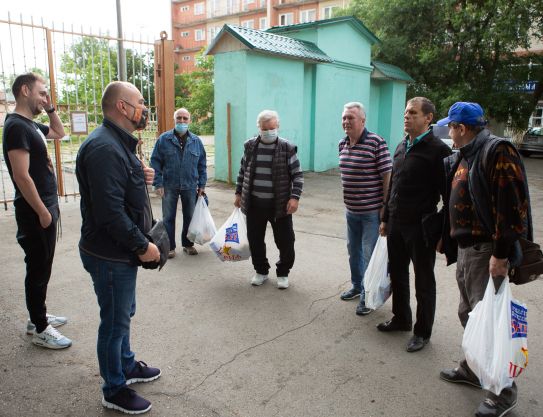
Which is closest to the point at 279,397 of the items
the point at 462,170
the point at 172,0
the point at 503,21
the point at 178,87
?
the point at 462,170

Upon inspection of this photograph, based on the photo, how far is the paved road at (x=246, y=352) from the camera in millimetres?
2766

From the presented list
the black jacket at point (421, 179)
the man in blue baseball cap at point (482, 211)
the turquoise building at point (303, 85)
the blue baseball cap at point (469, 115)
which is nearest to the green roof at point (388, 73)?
the turquoise building at point (303, 85)

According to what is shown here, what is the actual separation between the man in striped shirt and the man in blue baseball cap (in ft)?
3.20

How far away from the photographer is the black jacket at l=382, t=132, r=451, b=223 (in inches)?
128

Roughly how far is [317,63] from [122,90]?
1052 centimetres

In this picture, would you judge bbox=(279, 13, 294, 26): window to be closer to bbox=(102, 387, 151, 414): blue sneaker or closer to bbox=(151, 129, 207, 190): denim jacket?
bbox=(151, 129, 207, 190): denim jacket

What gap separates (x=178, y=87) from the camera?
32.3 meters

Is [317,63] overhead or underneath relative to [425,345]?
overhead

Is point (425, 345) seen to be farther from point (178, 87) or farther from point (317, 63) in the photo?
point (178, 87)

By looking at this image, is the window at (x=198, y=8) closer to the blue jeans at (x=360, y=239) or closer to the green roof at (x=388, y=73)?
the green roof at (x=388, y=73)

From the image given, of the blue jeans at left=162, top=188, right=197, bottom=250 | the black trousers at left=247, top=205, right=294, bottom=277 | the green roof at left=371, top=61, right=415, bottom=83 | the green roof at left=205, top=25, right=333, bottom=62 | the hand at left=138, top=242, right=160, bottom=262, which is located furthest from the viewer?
the green roof at left=371, top=61, right=415, bottom=83

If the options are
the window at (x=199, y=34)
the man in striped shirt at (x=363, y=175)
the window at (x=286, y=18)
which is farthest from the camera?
the window at (x=199, y=34)

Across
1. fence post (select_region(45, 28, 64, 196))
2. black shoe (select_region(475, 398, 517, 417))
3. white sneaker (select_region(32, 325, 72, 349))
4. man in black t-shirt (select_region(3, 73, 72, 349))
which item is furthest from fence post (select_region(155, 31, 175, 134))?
black shoe (select_region(475, 398, 517, 417))

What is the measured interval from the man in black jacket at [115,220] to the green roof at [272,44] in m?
7.91
